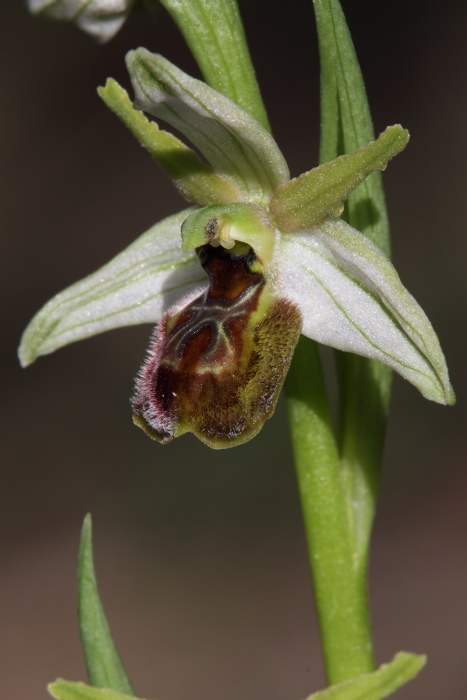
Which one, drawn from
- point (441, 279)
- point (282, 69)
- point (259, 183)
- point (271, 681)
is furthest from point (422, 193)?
point (259, 183)

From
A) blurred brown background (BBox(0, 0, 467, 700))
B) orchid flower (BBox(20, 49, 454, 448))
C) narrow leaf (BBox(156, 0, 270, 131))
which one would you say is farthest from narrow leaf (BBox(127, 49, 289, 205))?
blurred brown background (BBox(0, 0, 467, 700))

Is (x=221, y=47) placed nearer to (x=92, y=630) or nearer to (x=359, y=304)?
(x=359, y=304)

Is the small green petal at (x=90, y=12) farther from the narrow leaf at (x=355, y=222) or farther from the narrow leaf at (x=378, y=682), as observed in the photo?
the narrow leaf at (x=378, y=682)

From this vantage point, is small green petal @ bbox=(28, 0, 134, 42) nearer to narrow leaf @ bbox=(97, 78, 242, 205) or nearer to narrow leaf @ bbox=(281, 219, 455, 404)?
narrow leaf @ bbox=(97, 78, 242, 205)

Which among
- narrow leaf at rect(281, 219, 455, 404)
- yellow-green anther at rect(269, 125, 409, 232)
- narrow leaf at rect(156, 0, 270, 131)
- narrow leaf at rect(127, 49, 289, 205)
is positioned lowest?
narrow leaf at rect(281, 219, 455, 404)

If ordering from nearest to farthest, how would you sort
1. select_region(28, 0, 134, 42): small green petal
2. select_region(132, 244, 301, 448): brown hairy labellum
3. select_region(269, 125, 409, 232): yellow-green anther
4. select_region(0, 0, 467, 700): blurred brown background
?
select_region(269, 125, 409, 232): yellow-green anther
select_region(132, 244, 301, 448): brown hairy labellum
select_region(28, 0, 134, 42): small green petal
select_region(0, 0, 467, 700): blurred brown background

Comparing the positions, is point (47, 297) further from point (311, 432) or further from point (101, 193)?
point (311, 432)
